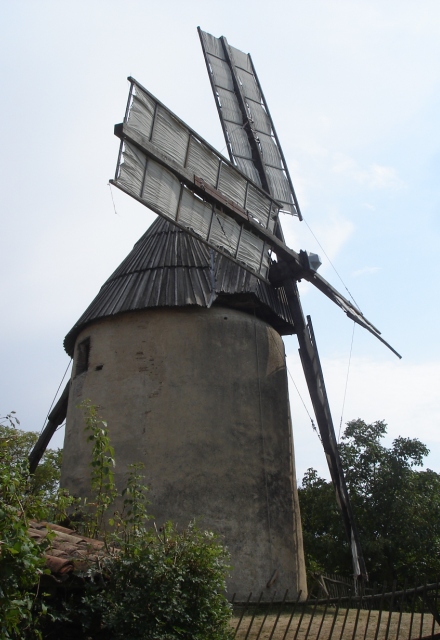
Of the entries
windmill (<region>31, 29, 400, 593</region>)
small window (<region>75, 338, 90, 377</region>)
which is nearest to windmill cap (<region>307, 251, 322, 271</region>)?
windmill (<region>31, 29, 400, 593</region>)

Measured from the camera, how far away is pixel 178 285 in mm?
10297

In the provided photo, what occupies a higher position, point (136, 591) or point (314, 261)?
point (314, 261)

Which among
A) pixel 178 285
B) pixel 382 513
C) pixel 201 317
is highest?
pixel 178 285

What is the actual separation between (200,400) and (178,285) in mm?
1823

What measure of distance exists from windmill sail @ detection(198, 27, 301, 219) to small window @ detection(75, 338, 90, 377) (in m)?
4.20

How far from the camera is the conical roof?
10.2 metres

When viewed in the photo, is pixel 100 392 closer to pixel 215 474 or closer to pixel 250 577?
pixel 215 474

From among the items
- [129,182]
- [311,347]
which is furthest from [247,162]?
[129,182]

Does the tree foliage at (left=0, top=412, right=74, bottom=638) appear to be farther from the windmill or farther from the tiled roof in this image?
the windmill

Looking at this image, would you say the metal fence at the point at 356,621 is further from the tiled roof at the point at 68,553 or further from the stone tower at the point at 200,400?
the tiled roof at the point at 68,553

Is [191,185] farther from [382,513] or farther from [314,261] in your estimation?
[382,513]

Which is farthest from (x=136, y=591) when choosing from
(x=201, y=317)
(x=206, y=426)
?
(x=201, y=317)

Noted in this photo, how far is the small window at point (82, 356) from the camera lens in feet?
34.9

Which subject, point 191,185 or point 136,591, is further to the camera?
point 191,185
